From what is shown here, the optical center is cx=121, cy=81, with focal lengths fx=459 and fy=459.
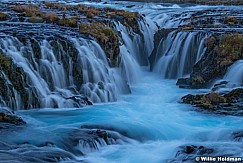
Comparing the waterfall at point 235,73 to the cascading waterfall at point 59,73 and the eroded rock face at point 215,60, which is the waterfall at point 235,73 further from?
the cascading waterfall at point 59,73

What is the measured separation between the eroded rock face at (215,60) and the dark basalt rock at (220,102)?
2460 mm

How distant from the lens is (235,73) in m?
19.5

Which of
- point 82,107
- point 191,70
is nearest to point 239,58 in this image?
point 191,70

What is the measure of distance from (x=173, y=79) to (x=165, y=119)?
25.6 feet

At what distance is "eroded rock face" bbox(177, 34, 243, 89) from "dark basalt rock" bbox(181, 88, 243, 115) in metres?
2.46

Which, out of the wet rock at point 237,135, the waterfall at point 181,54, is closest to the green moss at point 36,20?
the waterfall at point 181,54

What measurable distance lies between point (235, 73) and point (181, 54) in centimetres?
496

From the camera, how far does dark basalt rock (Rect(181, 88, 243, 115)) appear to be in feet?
53.8

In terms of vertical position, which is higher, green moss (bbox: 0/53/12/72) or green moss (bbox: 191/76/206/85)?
green moss (bbox: 0/53/12/72)

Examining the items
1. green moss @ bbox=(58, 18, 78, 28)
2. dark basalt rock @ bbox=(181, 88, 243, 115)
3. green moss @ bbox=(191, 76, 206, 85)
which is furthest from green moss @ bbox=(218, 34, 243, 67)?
green moss @ bbox=(58, 18, 78, 28)

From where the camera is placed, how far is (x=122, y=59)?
75.4 feet

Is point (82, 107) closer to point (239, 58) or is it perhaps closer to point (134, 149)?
point (134, 149)

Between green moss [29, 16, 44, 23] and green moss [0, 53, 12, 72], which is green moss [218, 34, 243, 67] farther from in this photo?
green moss [29, 16, 44, 23]

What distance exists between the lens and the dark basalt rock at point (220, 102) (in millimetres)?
16406
